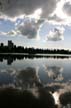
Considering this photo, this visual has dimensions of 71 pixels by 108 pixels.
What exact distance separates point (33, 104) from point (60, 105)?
5.33 ft

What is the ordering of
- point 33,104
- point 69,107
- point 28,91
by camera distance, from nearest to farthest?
point 69,107 → point 33,104 → point 28,91

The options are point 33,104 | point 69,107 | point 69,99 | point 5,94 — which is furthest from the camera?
point 5,94

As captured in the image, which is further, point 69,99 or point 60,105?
point 69,99

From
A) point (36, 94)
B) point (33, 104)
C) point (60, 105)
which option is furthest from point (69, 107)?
point (36, 94)

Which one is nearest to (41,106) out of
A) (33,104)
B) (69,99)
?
(33,104)

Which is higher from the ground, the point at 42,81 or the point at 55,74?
the point at 42,81

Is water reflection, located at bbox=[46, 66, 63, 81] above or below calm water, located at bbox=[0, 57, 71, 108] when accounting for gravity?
below

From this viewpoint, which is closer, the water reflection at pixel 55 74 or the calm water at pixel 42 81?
the calm water at pixel 42 81

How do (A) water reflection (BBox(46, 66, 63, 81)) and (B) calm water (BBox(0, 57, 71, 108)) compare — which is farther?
(A) water reflection (BBox(46, 66, 63, 81))

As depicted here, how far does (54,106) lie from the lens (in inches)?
691

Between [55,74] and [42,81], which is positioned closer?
[42,81]

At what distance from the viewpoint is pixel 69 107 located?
16938 millimetres

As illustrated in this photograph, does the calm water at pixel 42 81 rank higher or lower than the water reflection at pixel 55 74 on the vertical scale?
higher

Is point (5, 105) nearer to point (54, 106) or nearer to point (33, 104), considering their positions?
point (33, 104)
